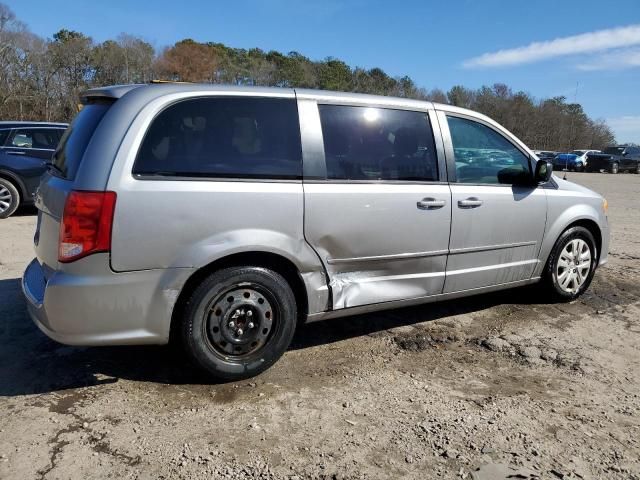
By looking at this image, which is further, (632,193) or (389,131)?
(632,193)

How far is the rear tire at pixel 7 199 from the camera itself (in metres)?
9.26

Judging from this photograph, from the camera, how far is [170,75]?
41000 mm

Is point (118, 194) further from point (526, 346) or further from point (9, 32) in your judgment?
point (9, 32)

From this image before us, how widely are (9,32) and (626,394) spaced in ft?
154

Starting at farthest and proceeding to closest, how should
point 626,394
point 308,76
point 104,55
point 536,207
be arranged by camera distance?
point 308,76
point 104,55
point 536,207
point 626,394

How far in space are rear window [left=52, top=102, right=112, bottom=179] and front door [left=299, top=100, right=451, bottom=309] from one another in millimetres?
1302

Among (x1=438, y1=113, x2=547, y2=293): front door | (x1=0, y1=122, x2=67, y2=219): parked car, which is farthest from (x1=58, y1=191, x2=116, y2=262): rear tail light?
(x1=0, y1=122, x2=67, y2=219): parked car

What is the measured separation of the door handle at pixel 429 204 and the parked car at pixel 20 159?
25.3 feet

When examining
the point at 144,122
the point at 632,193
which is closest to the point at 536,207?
the point at 144,122

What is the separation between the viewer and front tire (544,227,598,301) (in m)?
4.96

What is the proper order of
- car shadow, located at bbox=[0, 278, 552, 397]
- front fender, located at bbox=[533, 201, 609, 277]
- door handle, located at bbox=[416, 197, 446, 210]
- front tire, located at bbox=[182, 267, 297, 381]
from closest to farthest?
1. front tire, located at bbox=[182, 267, 297, 381]
2. car shadow, located at bbox=[0, 278, 552, 397]
3. door handle, located at bbox=[416, 197, 446, 210]
4. front fender, located at bbox=[533, 201, 609, 277]

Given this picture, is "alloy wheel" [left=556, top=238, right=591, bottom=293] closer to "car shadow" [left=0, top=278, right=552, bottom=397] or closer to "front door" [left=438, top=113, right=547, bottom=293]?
"front door" [left=438, top=113, right=547, bottom=293]

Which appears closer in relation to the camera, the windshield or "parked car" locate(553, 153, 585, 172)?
the windshield

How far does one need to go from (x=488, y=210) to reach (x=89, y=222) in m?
3.02
